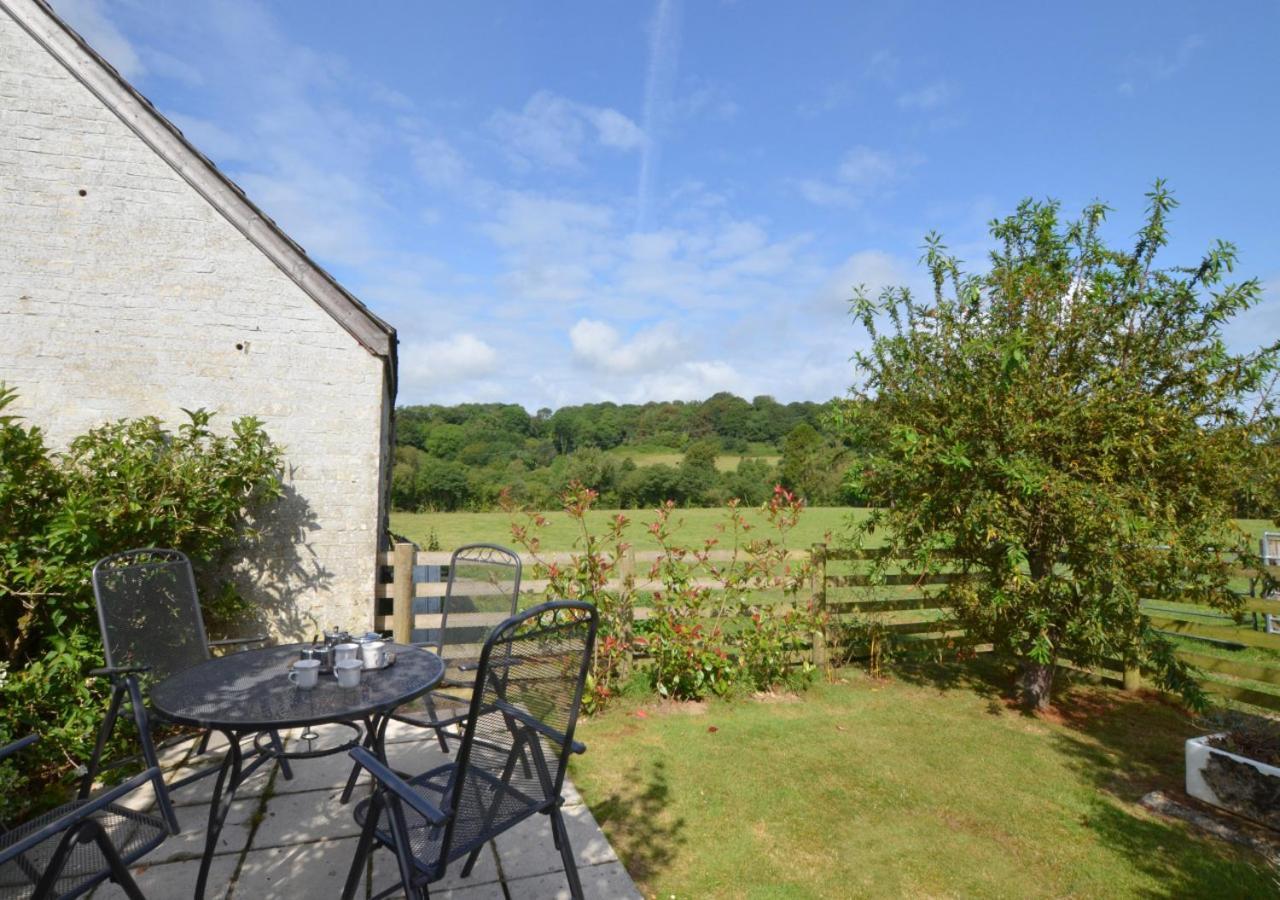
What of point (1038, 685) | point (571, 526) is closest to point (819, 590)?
point (1038, 685)

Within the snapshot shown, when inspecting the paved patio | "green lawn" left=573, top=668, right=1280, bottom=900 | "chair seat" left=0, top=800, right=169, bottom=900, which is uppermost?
"chair seat" left=0, top=800, right=169, bottom=900

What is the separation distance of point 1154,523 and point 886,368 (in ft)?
7.73

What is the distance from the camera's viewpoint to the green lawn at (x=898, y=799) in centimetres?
301

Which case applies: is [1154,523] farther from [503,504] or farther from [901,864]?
[503,504]

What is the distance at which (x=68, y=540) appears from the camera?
3840mm

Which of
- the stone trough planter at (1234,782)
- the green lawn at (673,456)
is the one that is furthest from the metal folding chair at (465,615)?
the green lawn at (673,456)

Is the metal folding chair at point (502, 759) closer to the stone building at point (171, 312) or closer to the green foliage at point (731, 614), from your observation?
the green foliage at point (731, 614)

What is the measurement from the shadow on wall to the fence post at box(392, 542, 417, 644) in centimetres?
60

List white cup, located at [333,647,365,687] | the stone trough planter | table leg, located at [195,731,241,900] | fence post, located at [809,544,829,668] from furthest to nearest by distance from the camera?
1. fence post, located at [809,544,829,668]
2. the stone trough planter
3. white cup, located at [333,647,365,687]
4. table leg, located at [195,731,241,900]

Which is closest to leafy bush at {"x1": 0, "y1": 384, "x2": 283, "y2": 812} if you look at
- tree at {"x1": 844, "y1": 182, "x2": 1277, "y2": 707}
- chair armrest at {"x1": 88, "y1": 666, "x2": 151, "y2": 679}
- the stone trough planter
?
chair armrest at {"x1": 88, "y1": 666, "x2": 151, "y2": 679}

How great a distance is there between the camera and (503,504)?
5816mm

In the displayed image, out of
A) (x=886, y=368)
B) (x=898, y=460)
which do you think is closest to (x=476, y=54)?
(x=886, y=368)

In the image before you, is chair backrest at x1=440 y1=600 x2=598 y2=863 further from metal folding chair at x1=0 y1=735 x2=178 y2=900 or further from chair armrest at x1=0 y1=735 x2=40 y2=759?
chair armrest at x1=0 y1=735 x2=40 y2=759

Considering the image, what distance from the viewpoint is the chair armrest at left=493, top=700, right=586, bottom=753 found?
2.12 m
